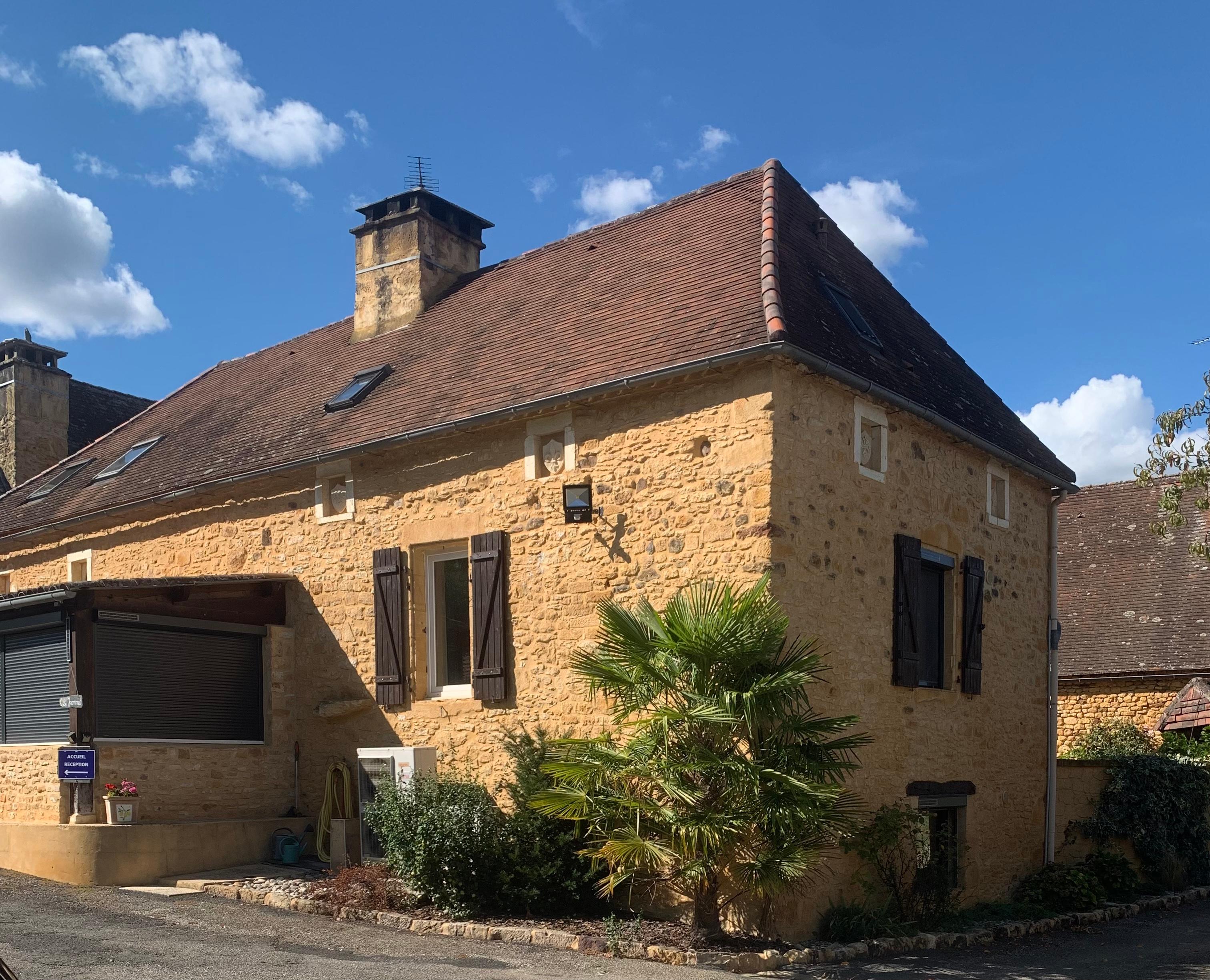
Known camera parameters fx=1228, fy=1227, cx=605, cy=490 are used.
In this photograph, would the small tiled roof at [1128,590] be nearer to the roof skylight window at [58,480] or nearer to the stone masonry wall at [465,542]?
the stone masonry wall at [465,542]

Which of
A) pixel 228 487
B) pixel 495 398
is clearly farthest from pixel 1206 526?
pixel 228 487

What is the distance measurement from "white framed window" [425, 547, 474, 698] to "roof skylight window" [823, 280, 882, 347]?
4444 millimetres

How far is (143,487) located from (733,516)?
29.3ft

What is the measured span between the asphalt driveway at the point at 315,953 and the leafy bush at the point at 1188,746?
564cm

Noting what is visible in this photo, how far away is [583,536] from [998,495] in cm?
522

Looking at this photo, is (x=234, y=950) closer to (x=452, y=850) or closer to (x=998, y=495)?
(x=452, y=850)

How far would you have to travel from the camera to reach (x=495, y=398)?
469 inches

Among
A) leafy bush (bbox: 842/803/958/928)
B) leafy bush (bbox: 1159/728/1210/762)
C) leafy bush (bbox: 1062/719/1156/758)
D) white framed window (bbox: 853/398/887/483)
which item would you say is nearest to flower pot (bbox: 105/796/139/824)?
leafy bush (bbox: 842/803/958/928)

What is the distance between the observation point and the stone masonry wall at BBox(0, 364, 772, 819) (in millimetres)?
10383

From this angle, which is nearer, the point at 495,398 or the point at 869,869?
the point at 869,869

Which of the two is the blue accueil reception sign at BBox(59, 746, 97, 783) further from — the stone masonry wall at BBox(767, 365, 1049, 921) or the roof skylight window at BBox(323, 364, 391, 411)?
the stone masonry wall at BBox(767, 365, 1049, 921)

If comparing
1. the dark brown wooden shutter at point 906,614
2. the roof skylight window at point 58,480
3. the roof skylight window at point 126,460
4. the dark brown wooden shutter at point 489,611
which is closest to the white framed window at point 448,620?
the dark brown wooden shutter at point 489,611

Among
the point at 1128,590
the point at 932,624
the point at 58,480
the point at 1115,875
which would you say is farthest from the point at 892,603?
the point at 58,480

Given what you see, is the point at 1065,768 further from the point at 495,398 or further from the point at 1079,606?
the point at 495,398
